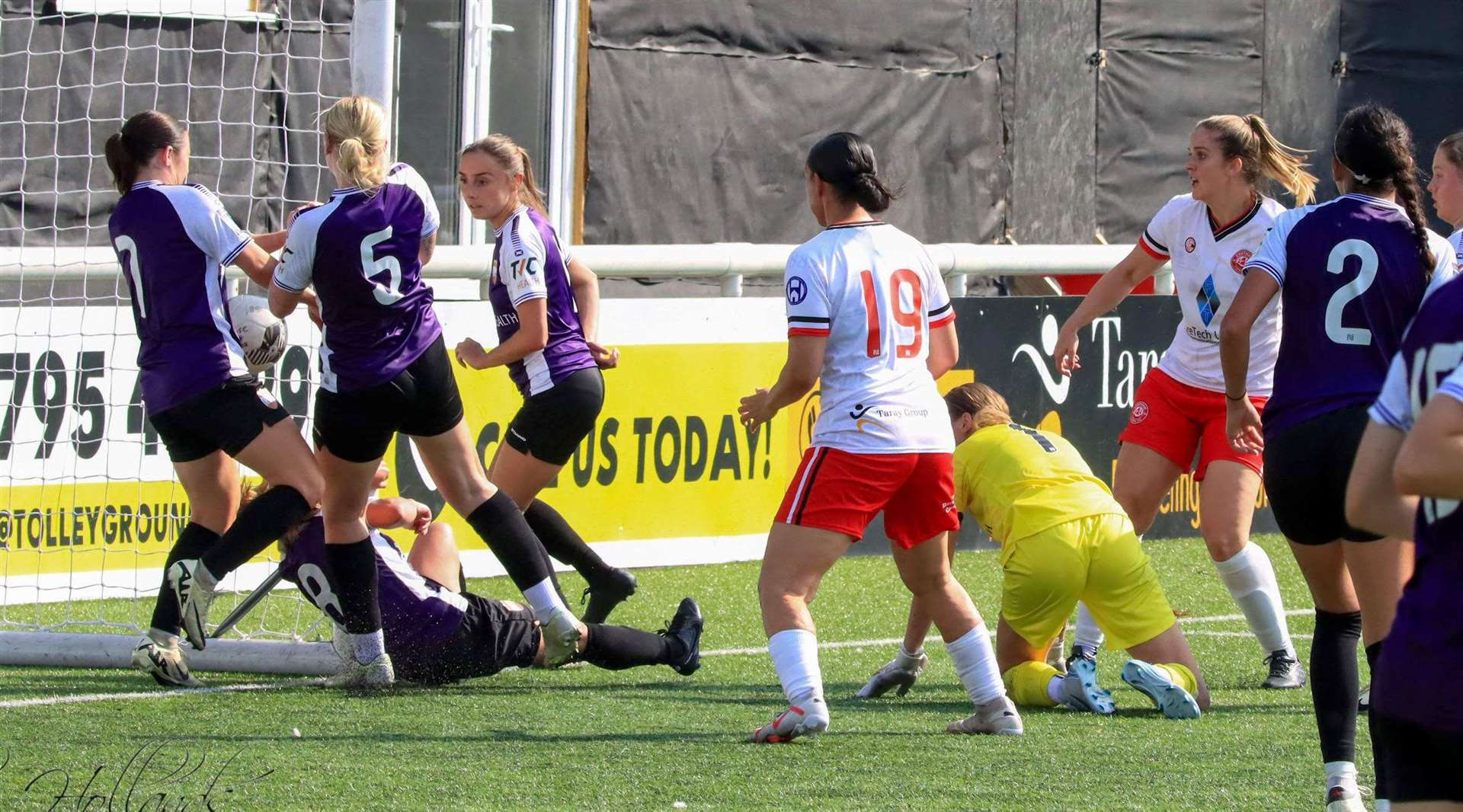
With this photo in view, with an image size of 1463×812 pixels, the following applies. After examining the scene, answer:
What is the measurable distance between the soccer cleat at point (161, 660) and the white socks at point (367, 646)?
56 cm

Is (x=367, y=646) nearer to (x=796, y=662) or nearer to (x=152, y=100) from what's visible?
→ (x=796, y=662)

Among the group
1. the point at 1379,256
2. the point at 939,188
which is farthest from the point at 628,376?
the point at 939,188

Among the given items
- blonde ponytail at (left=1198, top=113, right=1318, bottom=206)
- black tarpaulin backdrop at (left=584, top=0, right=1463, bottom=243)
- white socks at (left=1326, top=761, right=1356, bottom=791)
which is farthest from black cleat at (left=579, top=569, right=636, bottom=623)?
black tarpaulin backdrop at (left=584, top=0, right=1463, bottom=243)

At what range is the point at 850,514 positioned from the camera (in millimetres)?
5016

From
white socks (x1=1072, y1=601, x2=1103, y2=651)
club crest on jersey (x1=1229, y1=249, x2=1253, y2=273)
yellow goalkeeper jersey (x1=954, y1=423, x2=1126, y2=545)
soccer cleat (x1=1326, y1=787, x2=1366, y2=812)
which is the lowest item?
white socks (x1=1072, y1=601, x2=1103, y2=651)

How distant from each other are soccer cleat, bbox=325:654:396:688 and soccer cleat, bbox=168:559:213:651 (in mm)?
469

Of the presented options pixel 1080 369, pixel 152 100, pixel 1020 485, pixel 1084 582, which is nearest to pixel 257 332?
pixel 1020 485

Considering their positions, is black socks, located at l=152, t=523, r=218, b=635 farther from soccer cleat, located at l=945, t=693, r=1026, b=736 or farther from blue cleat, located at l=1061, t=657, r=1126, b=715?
blue cleat, located at l=1061, t=657, r=1126, b=715

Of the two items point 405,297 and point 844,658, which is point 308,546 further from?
point 844,658

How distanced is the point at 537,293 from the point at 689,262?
346 cm

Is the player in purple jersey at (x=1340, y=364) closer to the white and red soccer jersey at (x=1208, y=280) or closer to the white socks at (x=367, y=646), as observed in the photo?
the white and red soccer jersey at (x=1208, y=280)

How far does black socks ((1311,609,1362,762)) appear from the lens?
425cm

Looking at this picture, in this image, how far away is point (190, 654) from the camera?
649 centimetres

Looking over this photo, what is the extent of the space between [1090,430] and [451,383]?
18.1 ft
